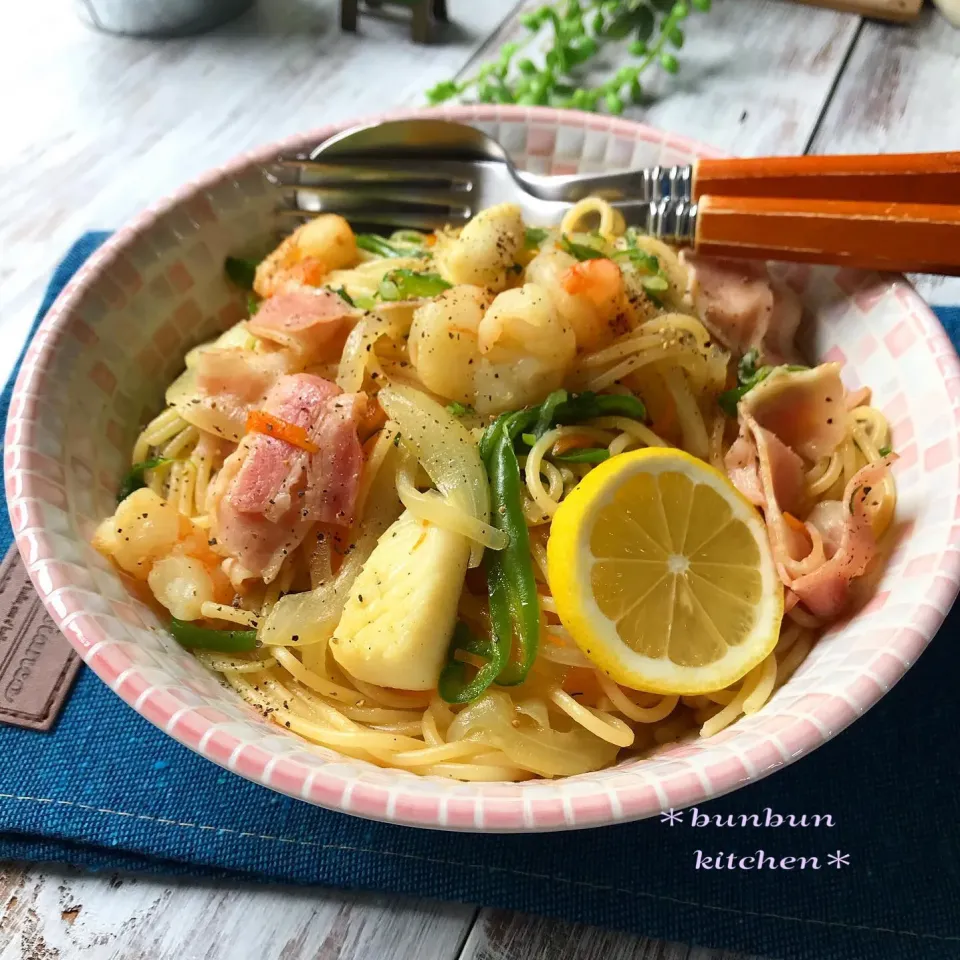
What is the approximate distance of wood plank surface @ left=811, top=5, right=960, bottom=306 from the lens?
13.2ft

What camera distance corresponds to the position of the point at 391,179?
2994 millimetres

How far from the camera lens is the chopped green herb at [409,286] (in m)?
2.54

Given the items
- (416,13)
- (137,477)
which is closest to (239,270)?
(137,477)

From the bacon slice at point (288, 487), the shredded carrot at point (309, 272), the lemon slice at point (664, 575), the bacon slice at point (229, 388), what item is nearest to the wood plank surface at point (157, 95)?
the shredded carrot at point (309, 272)

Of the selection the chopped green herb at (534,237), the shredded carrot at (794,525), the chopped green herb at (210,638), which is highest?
the chopped green herb at (534,237)

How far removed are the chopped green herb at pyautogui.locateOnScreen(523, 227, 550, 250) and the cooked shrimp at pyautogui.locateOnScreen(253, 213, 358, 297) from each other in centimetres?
61

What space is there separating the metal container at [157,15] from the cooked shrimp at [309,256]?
2691 mm

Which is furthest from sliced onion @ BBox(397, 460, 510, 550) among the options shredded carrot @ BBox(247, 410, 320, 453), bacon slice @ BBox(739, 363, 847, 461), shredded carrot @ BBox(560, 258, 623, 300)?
bacon slice @ BBox(739, 363, 847, 461)

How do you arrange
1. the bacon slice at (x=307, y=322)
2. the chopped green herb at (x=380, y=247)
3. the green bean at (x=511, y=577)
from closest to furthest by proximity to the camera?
the green bean at (x=511, y=577) → the bacon slice at (x=307, y=322) → the chopped green herb at (x=380, y=247)

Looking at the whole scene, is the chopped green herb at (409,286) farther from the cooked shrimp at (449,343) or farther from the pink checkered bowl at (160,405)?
the pink checkered bowl at (160,405)

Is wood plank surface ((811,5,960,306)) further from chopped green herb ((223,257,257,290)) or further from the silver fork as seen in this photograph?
chopped green herb ((223,257,257,290))

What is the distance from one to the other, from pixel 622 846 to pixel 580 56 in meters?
3.80

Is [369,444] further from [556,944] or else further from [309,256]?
[556,944]

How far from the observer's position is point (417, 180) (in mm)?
3008
